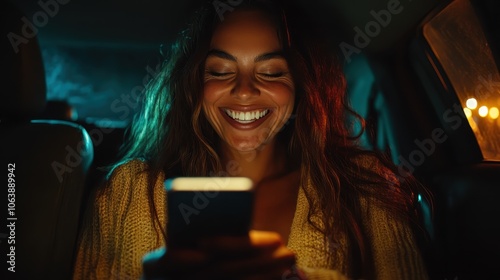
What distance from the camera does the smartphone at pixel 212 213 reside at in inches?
51.5

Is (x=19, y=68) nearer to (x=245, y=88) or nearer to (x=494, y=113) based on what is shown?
(x=245, y=88)

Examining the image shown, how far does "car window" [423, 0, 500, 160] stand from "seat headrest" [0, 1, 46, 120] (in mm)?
1655

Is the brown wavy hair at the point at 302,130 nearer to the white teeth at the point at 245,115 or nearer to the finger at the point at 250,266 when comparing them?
the white teeth at the point at 245,115

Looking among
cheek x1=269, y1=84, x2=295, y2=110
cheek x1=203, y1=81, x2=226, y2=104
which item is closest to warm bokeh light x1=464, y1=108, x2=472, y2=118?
cheek x1=269, y1=84, x2=295, y2=110

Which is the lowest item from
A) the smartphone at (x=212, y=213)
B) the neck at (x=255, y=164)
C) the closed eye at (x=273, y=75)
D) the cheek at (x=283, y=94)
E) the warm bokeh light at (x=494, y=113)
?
the smartphone at (x=212, y=213)

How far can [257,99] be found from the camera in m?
2.18

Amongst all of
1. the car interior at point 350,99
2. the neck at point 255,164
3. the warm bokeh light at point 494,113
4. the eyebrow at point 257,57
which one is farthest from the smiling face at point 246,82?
the warm bokeh light at point 494,113

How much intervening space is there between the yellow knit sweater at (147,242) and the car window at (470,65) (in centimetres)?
52

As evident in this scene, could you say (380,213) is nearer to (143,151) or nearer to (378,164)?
(378,164)

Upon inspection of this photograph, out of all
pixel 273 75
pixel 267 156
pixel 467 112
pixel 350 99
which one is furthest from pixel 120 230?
pixel 467 112

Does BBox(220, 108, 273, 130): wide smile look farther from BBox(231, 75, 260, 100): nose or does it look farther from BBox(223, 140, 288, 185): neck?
BBox(223, 140, 288, 185): neck

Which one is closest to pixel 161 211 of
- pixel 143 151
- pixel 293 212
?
pixel 143 151

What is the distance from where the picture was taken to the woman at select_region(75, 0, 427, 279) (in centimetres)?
201

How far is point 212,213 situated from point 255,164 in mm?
1146
